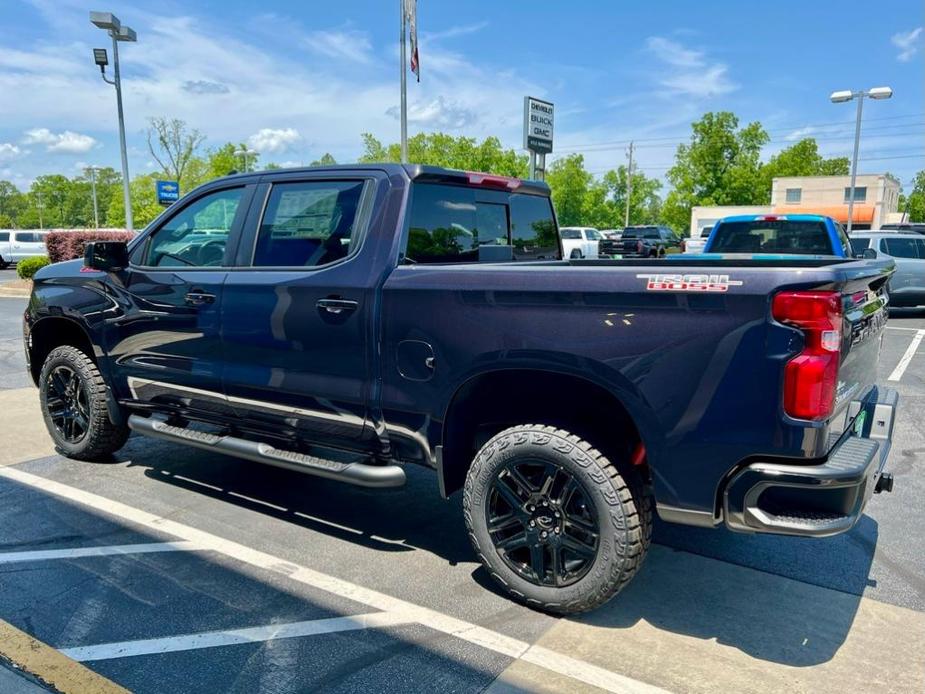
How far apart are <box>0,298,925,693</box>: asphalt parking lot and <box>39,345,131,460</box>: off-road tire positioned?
1.13ft

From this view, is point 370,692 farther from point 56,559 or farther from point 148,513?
point 148,513

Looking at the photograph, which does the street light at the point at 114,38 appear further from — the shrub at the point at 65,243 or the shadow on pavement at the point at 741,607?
the shadow on pavement at the point at 741,607

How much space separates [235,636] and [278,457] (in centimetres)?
107

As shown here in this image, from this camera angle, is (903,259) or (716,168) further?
(716,168)

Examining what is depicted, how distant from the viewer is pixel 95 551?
12.3 feet

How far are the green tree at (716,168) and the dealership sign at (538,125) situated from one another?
199 feet

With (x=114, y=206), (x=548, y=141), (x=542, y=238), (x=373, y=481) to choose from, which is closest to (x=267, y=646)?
(x=373, y=481)

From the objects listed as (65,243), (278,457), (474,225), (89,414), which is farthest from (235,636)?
(65,243)

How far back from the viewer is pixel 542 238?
15.7 feet

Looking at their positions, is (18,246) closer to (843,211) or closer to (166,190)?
(166,190)

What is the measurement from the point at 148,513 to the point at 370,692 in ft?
7.59

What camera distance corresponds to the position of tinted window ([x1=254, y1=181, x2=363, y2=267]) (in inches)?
147

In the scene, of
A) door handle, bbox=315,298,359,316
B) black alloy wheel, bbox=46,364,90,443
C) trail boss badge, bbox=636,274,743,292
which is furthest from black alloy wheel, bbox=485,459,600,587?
black alloy wheel, bbox=46,364,90,443

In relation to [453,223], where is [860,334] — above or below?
below
